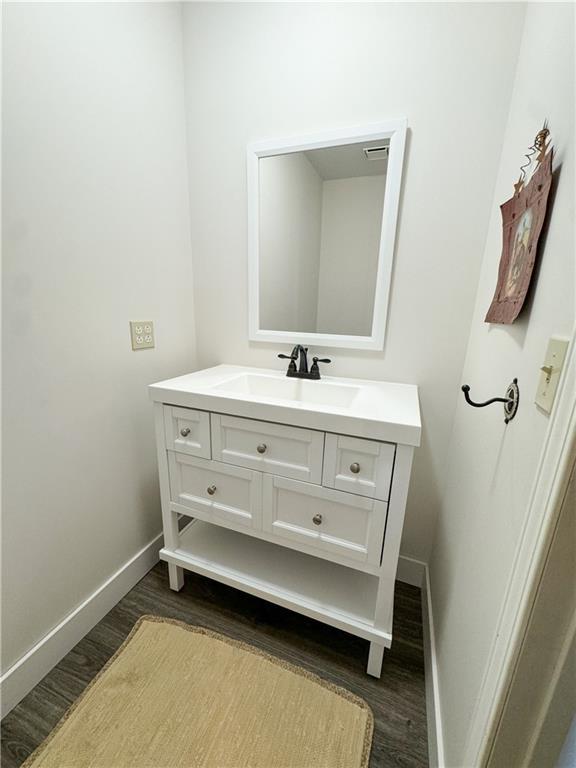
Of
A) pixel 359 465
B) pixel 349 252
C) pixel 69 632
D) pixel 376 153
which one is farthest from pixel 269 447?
pixel 376 153

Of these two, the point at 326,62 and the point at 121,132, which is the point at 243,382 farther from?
the point at 326,62

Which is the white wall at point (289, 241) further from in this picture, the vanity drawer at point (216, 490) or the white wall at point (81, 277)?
the vanity drawer at point (216, 490)

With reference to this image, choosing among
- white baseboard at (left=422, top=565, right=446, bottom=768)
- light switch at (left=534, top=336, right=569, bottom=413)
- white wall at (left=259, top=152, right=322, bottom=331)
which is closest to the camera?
light switch at (left=534, top=336, right=569, bottom=413)

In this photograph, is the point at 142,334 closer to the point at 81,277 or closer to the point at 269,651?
the point at 81,277

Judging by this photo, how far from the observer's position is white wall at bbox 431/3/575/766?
0.55m

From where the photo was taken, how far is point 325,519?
102 cm

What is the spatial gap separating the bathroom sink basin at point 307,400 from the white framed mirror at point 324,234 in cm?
20

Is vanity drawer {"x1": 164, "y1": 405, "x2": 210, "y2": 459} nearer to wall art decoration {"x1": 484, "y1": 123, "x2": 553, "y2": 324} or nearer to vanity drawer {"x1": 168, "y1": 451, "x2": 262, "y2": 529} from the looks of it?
vanity drawer {"x1": 168, "y1": 451, "x2": 262, "y2": 529}

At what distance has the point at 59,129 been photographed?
945mm

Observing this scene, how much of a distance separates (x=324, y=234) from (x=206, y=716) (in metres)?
1.75

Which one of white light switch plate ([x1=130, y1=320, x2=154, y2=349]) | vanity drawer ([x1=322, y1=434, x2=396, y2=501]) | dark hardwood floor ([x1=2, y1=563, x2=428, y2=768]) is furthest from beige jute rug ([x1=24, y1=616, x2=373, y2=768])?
white light switch plate ([x1=130, y1=320, x2=154, y2=349])

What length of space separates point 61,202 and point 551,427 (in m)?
1.39

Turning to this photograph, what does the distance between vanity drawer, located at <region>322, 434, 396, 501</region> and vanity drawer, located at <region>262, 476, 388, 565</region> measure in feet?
0.11

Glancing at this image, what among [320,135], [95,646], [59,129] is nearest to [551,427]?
[320,135]
